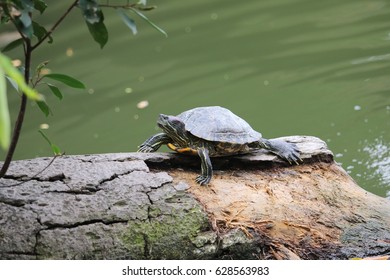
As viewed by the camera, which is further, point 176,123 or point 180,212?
point 176,123

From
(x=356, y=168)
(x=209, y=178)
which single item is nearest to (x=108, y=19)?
(x=356, y=168)

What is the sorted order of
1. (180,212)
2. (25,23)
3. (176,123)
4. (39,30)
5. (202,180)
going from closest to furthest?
(25,23) < (39,30) < (180,212) < (202,180) < (176,123)

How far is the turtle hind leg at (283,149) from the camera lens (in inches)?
126

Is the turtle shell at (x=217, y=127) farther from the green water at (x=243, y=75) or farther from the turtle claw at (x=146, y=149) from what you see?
the green water at (x=243, y=75)

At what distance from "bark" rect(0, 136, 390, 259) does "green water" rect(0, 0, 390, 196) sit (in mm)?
1102

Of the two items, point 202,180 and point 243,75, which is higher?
point 243,75

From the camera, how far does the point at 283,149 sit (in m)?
3.20

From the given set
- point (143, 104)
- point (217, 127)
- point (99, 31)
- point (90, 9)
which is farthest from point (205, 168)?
point (143, 104)

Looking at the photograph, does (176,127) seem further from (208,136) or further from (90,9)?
(90,9)

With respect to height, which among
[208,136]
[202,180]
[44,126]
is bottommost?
[202,180]

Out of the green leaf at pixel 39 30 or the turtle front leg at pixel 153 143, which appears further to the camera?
the turtle front leg at pixel 153 143

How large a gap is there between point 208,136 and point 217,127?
0.27 feet

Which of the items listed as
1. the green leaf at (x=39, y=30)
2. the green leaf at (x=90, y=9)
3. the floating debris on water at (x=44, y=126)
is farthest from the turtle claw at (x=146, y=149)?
the floating debris on water at (x=44, y=126)

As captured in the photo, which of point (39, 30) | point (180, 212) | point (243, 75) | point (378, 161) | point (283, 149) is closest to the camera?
point (39, 30)
